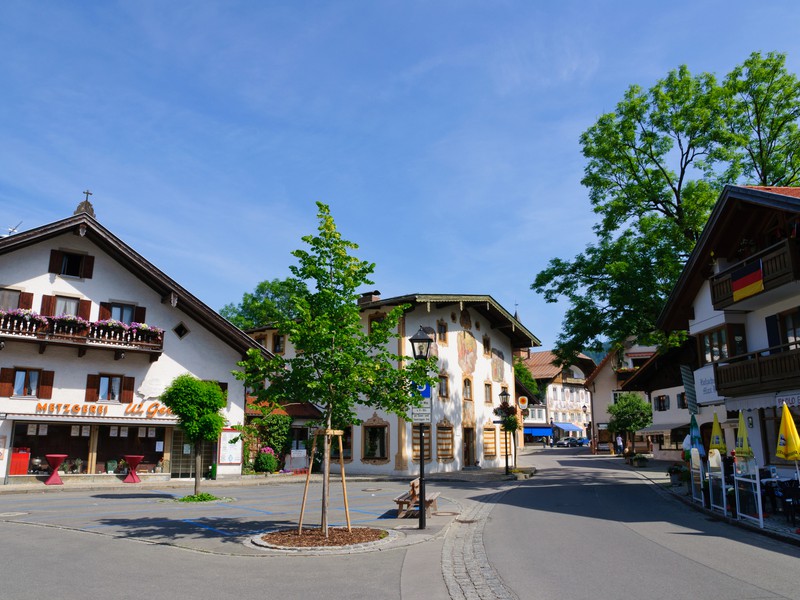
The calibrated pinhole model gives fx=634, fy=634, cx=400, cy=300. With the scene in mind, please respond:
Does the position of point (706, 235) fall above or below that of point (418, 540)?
above

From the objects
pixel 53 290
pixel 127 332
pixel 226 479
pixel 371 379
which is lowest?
pixel 226 479

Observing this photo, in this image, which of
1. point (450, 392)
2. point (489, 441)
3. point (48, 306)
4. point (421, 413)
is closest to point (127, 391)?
point (48, 306)

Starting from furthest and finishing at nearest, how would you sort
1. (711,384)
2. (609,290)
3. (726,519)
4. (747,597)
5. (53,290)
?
(609,290) → (53,290) → (711,384) → (726,519) → (747,597)

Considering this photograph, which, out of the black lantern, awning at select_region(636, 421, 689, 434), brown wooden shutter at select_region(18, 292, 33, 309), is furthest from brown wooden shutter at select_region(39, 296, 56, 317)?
awning at select_region(636, 421, 689, 434)

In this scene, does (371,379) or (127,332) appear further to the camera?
(127,332)

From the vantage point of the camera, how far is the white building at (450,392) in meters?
34.3

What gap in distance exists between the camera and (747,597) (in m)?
8.05

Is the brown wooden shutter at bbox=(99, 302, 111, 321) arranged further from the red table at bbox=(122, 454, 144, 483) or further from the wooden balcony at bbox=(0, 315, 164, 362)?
the red table at bbox=(122, 454, 144, 483)

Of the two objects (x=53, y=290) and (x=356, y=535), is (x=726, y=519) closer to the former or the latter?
(x=356, y=535)

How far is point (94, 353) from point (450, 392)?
61.5 feet

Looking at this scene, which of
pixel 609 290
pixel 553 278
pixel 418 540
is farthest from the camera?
pixel 553 278

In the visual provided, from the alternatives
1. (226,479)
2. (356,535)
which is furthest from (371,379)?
(226,479)

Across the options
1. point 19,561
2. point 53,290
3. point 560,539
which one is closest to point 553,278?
point 560,539

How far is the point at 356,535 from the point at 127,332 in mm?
18957
